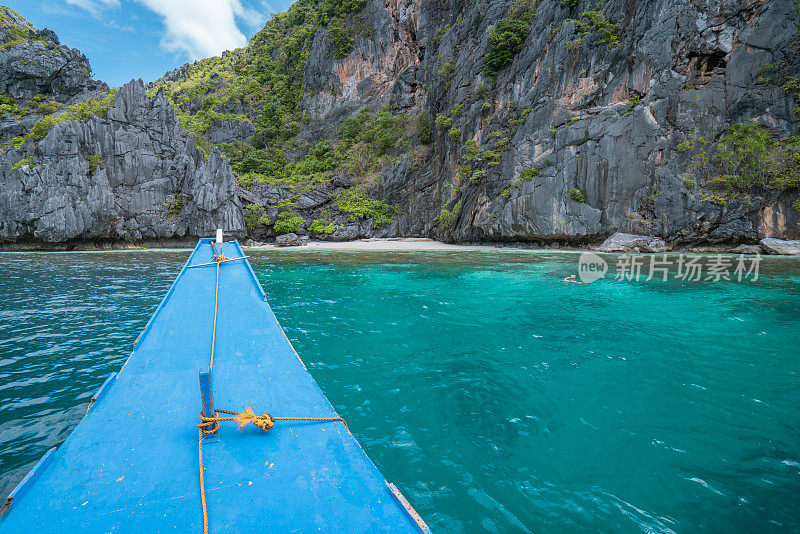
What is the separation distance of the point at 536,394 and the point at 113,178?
39.7m

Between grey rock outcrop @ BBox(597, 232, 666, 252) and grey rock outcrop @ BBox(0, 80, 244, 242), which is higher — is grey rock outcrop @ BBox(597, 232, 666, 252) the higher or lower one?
the lower one

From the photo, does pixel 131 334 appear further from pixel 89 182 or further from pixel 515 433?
pixel 89 182

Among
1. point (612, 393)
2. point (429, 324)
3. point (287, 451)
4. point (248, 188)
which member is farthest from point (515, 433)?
point (248, 188)

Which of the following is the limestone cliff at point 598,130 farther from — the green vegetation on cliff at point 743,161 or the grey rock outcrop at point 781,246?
the grey rock outcrop at point 781,246

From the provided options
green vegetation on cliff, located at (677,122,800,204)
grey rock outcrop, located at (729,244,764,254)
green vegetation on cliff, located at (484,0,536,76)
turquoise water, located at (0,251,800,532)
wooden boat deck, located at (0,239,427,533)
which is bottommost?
turquoise water, located at (0,251,800,532)

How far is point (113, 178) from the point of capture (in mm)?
30781

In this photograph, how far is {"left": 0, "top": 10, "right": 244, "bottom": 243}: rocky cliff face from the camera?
27.9 metres

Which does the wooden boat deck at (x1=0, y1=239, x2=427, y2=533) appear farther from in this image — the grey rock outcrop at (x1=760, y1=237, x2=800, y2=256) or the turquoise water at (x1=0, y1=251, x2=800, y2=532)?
the grey rock outcrop at (x1=760, y1=237, x2=800, y2=256)

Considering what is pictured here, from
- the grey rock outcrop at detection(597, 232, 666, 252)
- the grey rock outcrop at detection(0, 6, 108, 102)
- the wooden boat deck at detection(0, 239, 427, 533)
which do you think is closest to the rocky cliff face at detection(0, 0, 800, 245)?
the grey rock outcrop at detection(0, 6, 108, 102)

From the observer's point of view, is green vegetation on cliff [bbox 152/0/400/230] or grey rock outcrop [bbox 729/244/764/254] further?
green vegetation on cliff [bbox 152/0/400/230]

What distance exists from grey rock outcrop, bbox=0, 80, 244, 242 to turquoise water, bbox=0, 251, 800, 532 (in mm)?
24667

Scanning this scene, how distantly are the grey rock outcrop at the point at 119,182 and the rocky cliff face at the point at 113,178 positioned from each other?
0.24 feet

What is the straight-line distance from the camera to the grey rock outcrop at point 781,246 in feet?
60.7

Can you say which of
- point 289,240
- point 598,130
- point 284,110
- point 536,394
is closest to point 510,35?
point 598,130
